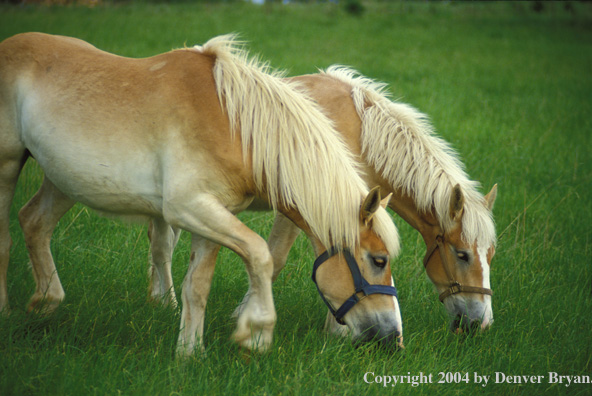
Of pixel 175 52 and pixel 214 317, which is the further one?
pixel 214 317

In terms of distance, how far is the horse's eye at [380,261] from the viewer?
3.01 meters

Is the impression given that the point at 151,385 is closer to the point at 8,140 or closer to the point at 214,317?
the point at 214,317

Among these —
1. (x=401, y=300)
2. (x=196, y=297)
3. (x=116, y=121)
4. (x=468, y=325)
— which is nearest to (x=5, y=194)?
(x=116, y=121)

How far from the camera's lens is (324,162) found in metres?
3.00

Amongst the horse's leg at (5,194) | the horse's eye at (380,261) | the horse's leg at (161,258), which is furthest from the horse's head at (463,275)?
the horse's leg at (5,194)

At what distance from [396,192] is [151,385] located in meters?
2.13

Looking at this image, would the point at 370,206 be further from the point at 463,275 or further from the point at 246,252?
the point at 463,275

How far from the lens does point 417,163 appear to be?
3.89 meters

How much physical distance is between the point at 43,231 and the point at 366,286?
2.25 m

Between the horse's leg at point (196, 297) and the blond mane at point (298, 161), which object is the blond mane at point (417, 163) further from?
the horse's leg at point (196, 297)

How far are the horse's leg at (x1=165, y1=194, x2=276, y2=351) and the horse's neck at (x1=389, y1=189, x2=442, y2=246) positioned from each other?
144 cm

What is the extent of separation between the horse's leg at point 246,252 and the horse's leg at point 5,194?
1.30 metres

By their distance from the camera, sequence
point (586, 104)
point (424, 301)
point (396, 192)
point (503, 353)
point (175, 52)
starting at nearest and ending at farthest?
point (175, 52) < point (503, 353) < point (396, 192) < point (424, 301) < point (586, 104)

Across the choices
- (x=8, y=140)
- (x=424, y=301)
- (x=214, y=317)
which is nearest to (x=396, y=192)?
(x=424, y=301)
